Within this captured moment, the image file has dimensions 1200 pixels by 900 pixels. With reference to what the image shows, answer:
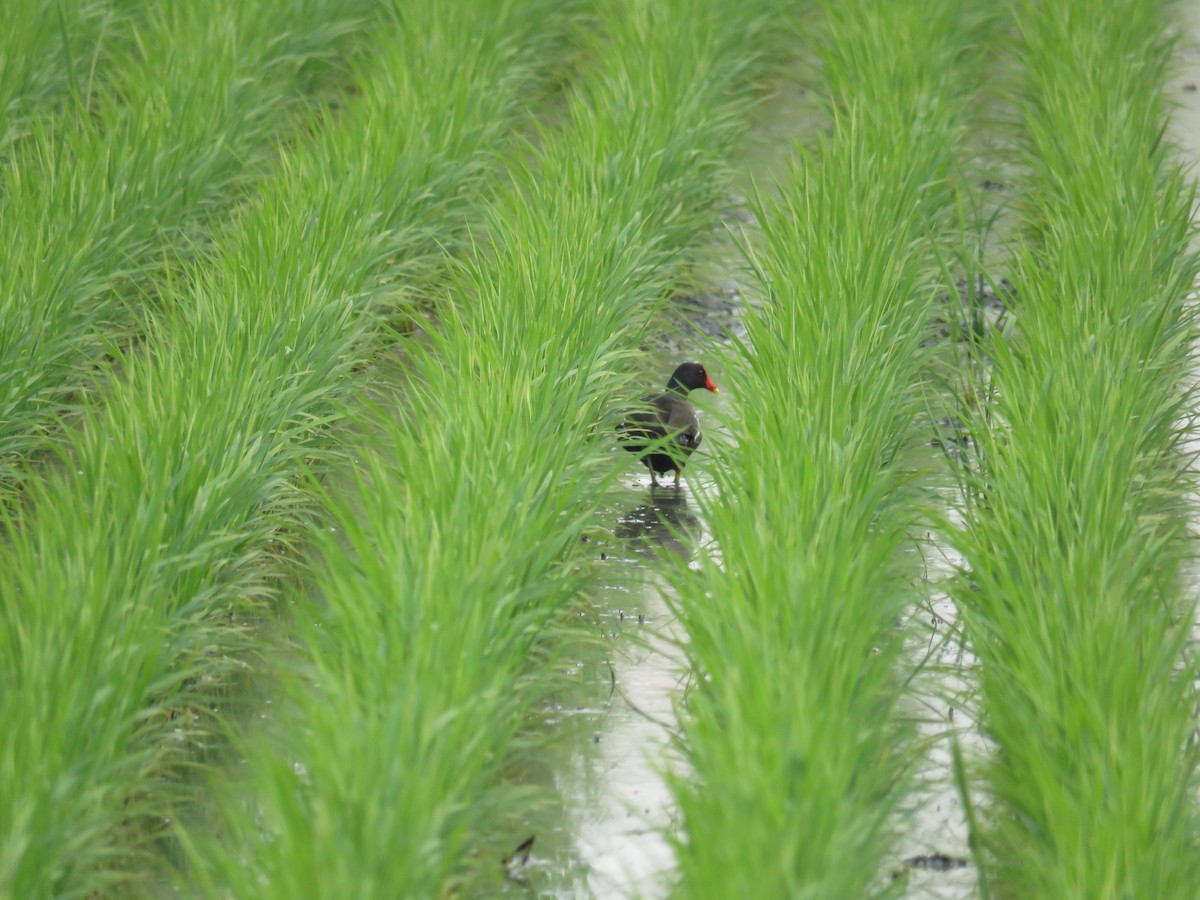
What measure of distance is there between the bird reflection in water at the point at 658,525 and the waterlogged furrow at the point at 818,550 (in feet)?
0.85

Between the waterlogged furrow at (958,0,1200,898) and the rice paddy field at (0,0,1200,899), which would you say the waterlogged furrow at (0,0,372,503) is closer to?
the rice paddy field at (0,0,1200,899)

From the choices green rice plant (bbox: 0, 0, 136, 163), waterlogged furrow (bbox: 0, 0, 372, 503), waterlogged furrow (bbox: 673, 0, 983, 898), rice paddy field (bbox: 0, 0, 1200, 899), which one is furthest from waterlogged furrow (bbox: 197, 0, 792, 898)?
green rice plant (bbox: 0, 0, 136, 163)

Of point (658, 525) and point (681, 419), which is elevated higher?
point (681, 419)

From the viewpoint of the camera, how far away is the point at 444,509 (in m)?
3.12

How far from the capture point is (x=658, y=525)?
4168 mm

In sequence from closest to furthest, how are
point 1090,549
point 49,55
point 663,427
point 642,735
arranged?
point 1090,549, point 642,735, point 663,427, point 49,55

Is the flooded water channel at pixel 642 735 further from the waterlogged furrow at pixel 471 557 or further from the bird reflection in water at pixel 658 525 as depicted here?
the waterlogged furrow at pixel 471 557

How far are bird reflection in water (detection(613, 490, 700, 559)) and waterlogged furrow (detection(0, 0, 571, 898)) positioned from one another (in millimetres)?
795

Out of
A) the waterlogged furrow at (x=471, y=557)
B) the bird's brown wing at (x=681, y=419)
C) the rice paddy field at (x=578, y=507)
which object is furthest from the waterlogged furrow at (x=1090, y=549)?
the waterlogged furrow at (x=471, y=557)

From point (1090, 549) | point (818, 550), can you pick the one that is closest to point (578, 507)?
point (818, 550)

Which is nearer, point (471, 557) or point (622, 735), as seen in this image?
point (471, 557)

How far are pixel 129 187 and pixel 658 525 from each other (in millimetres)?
2019

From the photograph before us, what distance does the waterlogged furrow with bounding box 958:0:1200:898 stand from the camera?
2398mm

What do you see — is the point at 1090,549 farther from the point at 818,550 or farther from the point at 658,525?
the point at 658,525
